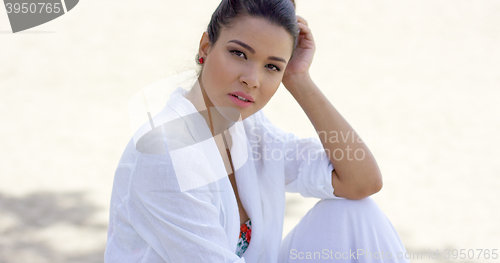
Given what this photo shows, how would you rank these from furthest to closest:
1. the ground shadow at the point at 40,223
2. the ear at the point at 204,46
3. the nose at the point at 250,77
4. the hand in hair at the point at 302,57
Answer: the ground shadow at the point at 40,223, the hand in hair at the point at 302,57, the ear at the point at 204,46, the nose at the point at 250,77

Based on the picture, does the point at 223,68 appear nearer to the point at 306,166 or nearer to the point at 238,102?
the point at 238,102

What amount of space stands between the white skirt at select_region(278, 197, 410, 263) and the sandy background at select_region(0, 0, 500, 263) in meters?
0.89

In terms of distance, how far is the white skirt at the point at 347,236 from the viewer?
186cm

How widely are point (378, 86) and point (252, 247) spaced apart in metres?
4.35

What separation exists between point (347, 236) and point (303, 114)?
303 centimetres

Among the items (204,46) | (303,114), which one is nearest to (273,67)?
(204,46)

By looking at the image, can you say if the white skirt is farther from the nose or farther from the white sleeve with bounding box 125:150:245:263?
the nose

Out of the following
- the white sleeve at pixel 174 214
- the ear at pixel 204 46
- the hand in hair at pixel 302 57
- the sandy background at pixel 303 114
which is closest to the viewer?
the white sleeve at pixel 174 214

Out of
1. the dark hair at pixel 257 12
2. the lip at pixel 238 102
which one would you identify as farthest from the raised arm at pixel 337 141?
the lip at pixel 238 102

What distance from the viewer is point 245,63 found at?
1678 mm

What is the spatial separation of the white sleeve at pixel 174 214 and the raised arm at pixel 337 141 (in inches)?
26.0

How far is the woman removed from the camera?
146 cm

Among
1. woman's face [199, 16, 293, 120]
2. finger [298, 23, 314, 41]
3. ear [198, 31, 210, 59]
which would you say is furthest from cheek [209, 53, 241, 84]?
finger [298, 23, 314, 41]

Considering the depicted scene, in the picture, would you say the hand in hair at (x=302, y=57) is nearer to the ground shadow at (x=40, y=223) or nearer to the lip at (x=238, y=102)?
the lip at (x=238, y=102)
